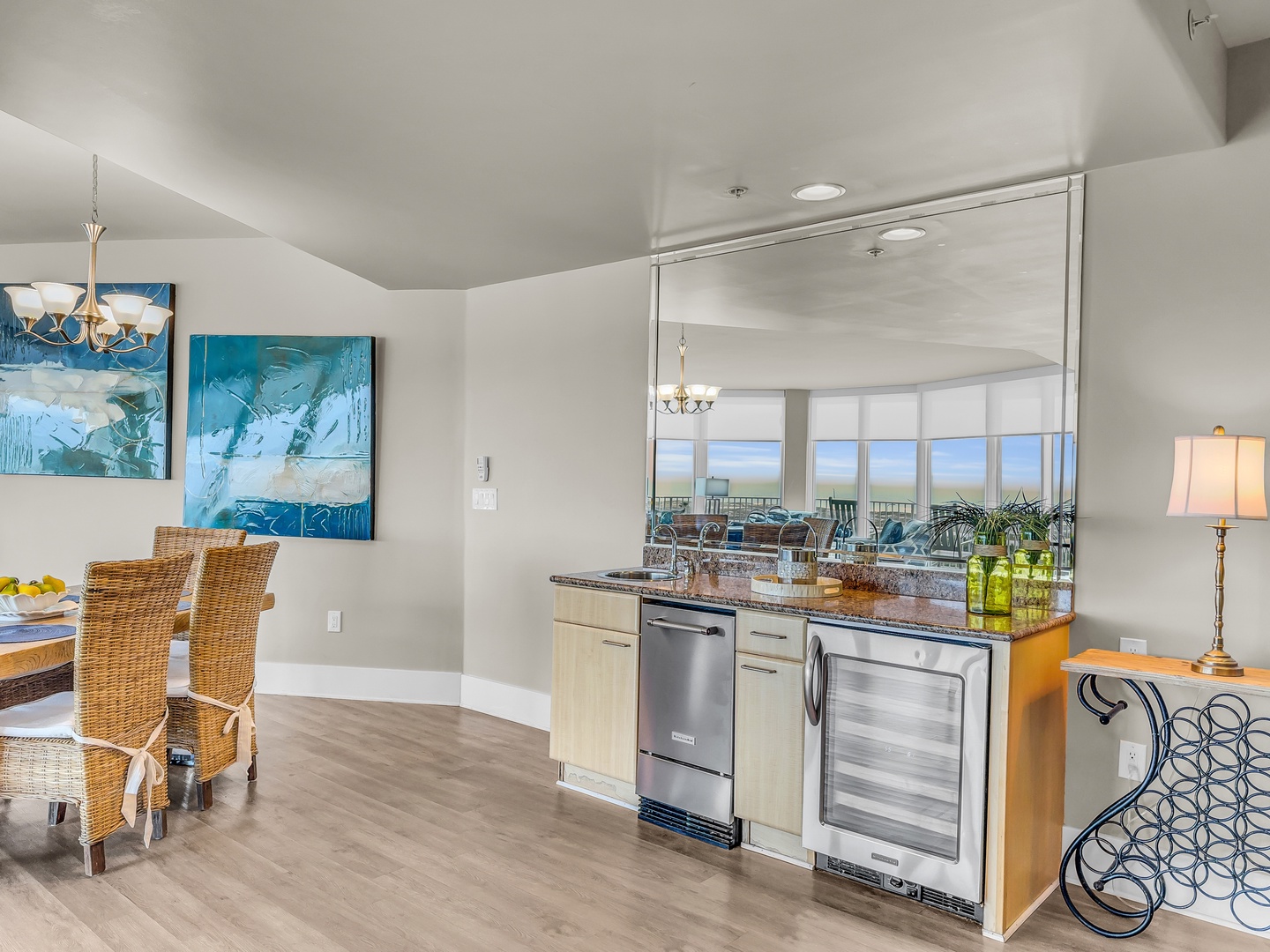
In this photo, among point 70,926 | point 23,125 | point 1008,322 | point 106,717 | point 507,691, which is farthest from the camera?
point 507,691

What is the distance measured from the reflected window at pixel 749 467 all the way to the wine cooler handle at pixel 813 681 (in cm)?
98

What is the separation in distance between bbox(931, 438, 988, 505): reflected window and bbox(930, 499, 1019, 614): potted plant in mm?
37

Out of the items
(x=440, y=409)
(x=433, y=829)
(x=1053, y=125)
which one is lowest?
(x=433, y=829)

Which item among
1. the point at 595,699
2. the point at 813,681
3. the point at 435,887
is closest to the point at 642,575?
the point at 595,699

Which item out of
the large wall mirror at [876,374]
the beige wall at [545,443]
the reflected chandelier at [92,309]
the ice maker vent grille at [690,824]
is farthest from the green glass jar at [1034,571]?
the reflected chandelier at [92,309]

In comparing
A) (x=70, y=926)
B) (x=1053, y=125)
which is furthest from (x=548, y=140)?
(x=70, y=926)

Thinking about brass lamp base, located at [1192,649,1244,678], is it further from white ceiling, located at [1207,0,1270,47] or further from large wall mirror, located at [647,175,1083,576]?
white ceiling, located at [1207,0,1270,47]

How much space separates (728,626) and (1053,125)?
1.92 metres

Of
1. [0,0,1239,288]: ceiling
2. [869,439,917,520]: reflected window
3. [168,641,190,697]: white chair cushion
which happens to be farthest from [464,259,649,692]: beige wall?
[168,641,190,697]: white chair cushion

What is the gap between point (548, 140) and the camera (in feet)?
9.12

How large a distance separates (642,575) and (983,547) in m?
1.50

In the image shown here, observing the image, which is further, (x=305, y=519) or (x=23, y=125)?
(x=305, y=519)

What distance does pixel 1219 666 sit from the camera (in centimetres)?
239

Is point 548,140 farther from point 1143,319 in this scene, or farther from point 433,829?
point 433,829
